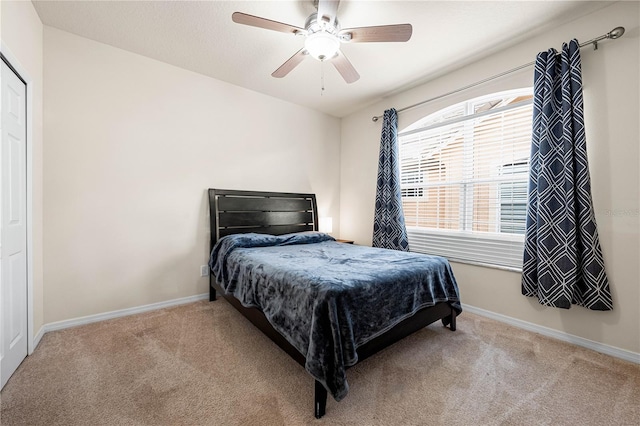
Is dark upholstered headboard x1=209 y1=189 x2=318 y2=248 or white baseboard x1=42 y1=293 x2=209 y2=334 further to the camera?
dark upholstered headboard x1=209 y1=189 x2=318 y2=248

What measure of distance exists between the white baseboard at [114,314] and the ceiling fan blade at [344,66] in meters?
2.87

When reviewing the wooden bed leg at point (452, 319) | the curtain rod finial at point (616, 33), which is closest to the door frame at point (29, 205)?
the wooden bed leg at point (452, 319)

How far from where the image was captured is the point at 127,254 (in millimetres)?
2664

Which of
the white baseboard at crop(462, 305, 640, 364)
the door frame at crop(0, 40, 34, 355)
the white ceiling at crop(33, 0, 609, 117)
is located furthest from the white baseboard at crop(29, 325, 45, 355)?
the white baseboard at crop(462, 305, 640, 364)

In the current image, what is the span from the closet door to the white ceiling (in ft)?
2.93

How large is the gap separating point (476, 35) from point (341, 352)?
2858 millimetres

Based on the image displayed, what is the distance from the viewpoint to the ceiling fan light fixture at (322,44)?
1881 millimetres

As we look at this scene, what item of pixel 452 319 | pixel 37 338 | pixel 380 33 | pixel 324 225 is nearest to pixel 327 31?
pixel 380 33

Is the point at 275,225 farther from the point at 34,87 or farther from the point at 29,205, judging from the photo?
the point at 34,87

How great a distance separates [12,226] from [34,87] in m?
1.15

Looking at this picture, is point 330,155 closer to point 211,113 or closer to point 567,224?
point 211,113

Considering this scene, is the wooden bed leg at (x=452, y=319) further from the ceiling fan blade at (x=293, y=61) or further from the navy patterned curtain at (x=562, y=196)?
Answer: the ceiling fan blade at (x=293, y=61)

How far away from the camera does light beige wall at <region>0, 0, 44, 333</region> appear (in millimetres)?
1794

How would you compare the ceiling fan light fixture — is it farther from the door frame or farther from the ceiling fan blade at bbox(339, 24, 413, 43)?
the door frame
